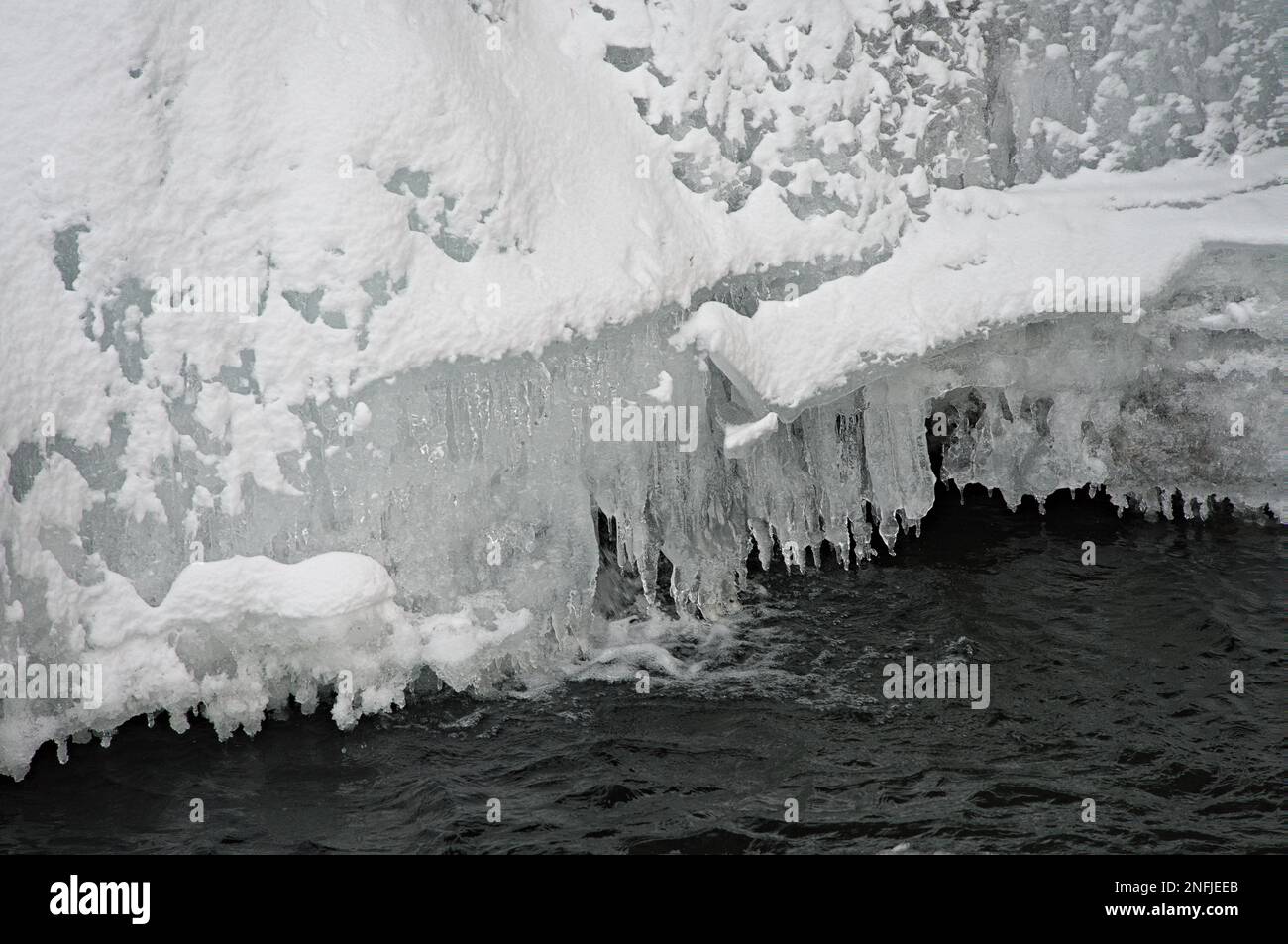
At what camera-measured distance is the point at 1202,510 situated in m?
10.8

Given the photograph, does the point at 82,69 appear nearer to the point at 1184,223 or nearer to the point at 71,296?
the point at 71,296

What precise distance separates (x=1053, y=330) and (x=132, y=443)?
20.2 ft

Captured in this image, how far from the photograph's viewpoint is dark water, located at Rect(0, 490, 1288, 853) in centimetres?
714

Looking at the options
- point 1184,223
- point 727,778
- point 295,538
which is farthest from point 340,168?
point 1184,223

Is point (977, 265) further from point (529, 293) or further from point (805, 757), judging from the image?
point (805, 757)

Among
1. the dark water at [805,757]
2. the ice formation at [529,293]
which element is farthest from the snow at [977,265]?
the dark water at [805,757]

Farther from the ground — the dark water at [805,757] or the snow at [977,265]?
the snow at [977,265]

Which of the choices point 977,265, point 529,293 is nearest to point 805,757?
point 529,293

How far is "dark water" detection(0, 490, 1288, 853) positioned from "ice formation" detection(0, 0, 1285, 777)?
14.7 inches

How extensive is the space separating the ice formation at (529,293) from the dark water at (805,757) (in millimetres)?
372

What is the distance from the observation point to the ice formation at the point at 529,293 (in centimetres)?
791

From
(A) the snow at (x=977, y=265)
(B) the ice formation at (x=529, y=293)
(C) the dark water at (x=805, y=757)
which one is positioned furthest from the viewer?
(A) the snow at (x=977, y=265)

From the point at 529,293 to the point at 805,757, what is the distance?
10.3 ft

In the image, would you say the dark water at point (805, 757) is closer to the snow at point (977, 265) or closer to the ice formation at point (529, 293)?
the ice formation at point (529, 293)
